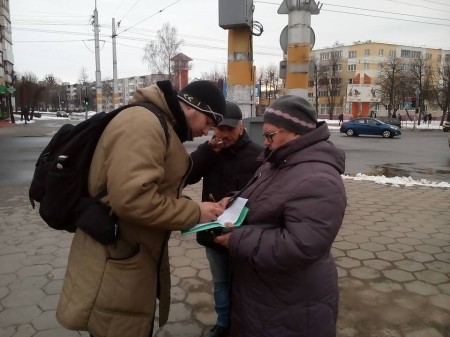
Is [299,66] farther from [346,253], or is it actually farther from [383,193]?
[383,193]

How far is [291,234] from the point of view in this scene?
1.60 m

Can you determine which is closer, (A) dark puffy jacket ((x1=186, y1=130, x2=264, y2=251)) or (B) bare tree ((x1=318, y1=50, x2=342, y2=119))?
(A) dark puffy jacket ((x1=186, y1=130, x2=264, y2=251))

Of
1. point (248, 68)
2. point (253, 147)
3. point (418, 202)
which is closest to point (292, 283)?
point (253, 147)

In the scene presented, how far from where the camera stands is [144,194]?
1.47 metres

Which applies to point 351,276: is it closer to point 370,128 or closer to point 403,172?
point 403,172

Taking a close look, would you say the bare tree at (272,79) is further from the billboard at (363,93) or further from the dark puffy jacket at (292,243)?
the dark puffy jacket at (292,243)

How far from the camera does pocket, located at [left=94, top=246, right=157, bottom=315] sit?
1.66 metres

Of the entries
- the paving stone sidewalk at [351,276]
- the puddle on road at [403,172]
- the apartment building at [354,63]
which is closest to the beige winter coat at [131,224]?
the paving stone sidewalk at [351,276]

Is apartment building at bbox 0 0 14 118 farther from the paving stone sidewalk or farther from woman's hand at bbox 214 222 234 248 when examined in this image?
woman's hand at bbox 214 222 234 248

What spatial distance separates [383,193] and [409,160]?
7.30 m

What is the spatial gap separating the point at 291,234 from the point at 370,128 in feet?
90.7

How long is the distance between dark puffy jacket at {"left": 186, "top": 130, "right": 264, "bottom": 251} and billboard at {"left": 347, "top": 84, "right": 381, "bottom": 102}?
60.8 m

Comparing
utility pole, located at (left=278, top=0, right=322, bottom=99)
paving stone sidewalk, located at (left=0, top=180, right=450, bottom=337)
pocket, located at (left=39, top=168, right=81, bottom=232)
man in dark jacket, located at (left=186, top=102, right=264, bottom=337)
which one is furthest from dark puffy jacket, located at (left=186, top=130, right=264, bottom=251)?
utility pole, located at (left=278, top=0, right=322, bottom=99)

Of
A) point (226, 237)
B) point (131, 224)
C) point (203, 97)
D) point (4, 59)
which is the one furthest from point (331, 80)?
point (131, 224)
